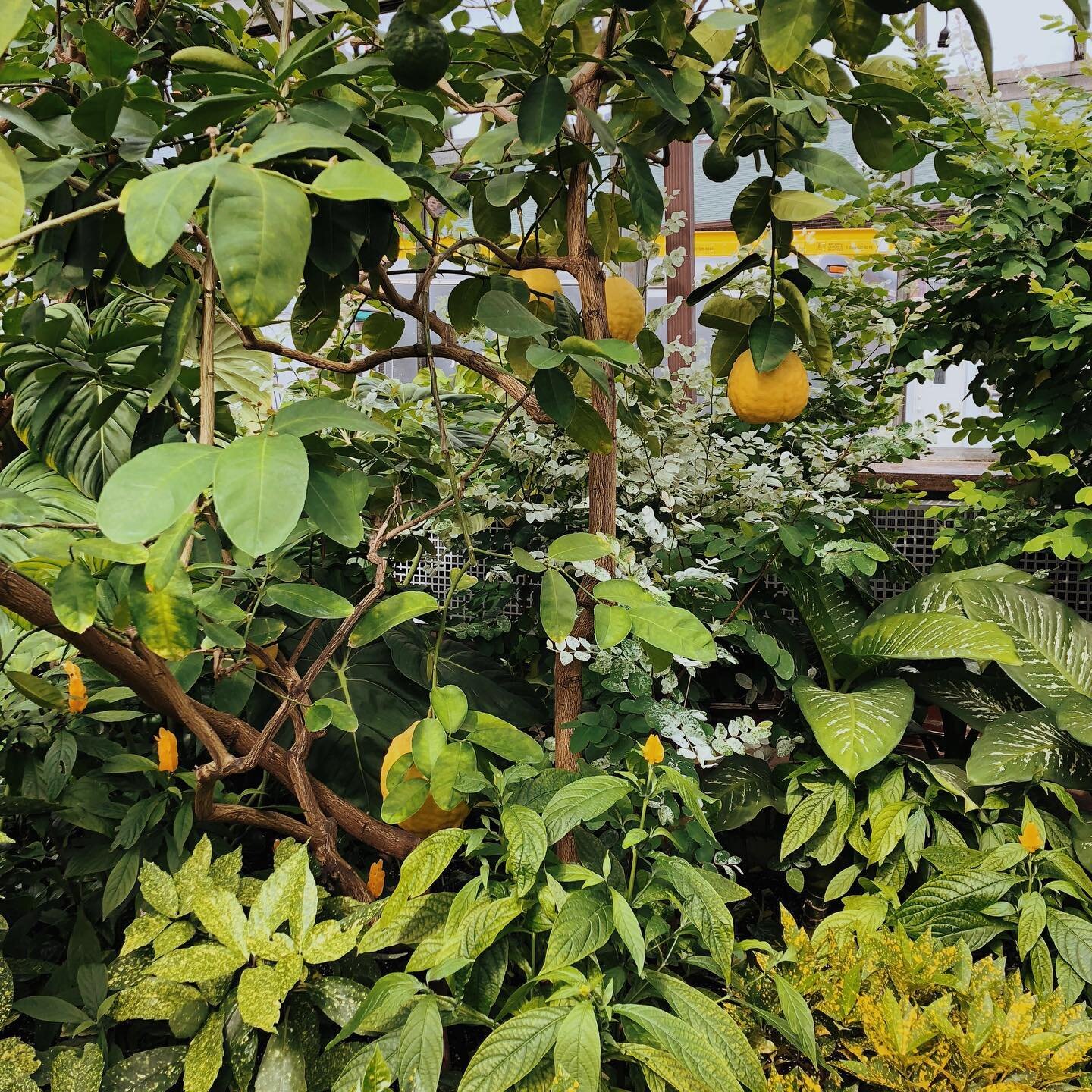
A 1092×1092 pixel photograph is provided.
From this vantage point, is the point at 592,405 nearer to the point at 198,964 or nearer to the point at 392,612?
the point at 392,612

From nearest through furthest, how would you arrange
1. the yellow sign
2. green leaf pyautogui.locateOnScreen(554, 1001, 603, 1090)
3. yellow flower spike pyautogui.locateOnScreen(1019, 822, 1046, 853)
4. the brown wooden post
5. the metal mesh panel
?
green leaf pyautogui.locateOnScreen(554, 1001, 603, 1090), yellow flower spike pyautogui.locateOnScreen(1019, 822, 1046, 853), the metal mesh panel, the brown wooden post, the yellow sign

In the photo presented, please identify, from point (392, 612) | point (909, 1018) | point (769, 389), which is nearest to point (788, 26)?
point (769, 389)

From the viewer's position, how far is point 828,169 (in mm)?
830

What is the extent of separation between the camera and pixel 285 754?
1.05m

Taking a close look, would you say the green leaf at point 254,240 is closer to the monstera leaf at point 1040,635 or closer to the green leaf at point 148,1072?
the green leaf at point 148,1072

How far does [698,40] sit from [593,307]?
1.01 ft

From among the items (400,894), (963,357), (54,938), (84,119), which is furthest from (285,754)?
(963,357)

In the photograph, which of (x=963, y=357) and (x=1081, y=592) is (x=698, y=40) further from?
(x=1081, y=592)

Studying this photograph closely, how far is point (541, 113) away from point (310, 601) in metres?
0.53

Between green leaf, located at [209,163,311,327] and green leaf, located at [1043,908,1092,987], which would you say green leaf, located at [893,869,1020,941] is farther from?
green leaf, located at [209,163,311,327]

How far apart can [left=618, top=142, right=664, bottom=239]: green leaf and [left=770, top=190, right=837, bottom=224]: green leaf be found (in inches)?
5.1

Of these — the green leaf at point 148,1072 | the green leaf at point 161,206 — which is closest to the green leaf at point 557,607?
the green leaf at point 161,206

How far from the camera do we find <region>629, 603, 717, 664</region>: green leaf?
821 mm

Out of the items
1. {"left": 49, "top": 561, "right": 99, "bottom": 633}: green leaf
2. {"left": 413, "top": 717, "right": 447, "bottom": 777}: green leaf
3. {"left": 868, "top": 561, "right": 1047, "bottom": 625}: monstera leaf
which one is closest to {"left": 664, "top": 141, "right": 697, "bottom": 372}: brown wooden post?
{"left": 868, "top": 561, "right": 1047, "bottom": 625}: monstera leaf
